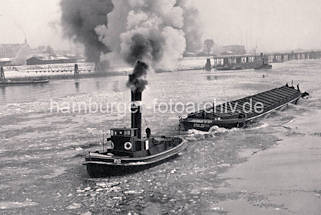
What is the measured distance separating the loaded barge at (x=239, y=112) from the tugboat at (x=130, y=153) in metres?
9.84

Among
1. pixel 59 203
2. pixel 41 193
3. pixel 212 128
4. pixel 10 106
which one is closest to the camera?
pixel 59 203

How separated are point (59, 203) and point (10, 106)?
160ft

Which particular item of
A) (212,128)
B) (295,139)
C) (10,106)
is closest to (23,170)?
(212,128)

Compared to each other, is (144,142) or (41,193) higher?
(144,142)

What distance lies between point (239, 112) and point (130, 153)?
22429 mm

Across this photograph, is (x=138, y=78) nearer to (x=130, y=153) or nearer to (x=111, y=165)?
(x=130, y=153)

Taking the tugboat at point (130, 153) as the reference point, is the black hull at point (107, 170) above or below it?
below

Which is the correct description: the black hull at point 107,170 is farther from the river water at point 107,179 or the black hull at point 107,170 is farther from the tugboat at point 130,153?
the river water at point 107,179

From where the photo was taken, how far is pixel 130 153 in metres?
25.2

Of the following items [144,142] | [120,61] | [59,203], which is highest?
[120,61]

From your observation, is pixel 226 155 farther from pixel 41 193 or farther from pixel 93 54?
pixel 93 54

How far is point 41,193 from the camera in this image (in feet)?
72.4

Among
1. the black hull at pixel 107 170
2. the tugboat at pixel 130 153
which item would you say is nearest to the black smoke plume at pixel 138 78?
the tugboat at pixel 130 153

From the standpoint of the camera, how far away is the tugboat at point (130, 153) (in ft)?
79.6
